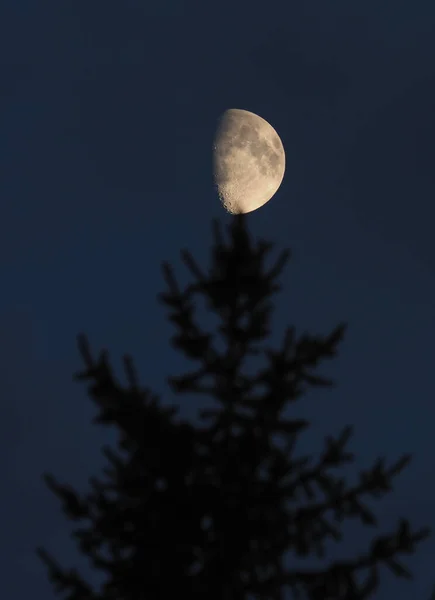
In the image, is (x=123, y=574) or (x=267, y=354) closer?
(x=123, y=574)

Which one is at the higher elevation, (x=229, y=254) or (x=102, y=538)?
(x=229, y=254)

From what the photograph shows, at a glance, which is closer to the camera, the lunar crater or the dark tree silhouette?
the dark tree silhouette

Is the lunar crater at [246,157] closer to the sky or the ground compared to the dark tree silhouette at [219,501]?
closer to the sky

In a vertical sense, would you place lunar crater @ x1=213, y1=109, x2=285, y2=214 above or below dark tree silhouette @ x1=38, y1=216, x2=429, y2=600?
above

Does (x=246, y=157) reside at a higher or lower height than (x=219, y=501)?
higher

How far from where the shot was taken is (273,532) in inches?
368

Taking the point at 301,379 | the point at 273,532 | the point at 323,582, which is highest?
the point at 301,379

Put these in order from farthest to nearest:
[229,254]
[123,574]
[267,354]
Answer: [229,254] → [267,354] → [123,574]

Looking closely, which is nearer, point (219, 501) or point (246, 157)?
point (219, 501)

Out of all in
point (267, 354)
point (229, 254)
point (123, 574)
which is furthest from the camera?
point (229, 254)

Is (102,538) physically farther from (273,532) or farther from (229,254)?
(229,254)

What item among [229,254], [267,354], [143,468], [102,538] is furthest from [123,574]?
[229,254]

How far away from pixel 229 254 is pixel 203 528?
3.41m

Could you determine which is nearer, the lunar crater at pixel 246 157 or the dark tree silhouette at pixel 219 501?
the dark tree silhouette at pixel 219 501
